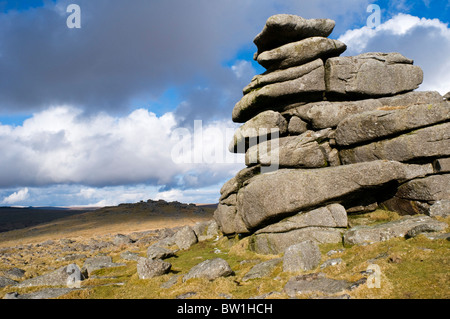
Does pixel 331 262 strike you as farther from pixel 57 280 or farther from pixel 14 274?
pixel 14 274

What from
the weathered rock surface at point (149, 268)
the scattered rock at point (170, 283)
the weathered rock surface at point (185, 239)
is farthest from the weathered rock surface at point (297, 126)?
the scattered rock at point (170, 283)

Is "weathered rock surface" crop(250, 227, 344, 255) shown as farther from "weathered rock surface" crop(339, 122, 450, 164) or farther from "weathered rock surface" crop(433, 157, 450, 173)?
"weathered rock surface" crop(433, 157, 450, 173)

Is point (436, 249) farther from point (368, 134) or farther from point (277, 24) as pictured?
point (277, 24)

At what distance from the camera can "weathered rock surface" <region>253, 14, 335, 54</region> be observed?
105ft

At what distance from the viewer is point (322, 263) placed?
1658 cm

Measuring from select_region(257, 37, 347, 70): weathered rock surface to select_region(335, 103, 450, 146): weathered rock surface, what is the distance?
34.4 ft

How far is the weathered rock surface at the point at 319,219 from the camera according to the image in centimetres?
2288

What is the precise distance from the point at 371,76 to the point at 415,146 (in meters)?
11.2

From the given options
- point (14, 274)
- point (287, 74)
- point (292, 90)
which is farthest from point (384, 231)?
point (14, 274)

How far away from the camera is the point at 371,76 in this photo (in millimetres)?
30812

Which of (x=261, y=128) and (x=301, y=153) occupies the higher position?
(x=261, y=128)
